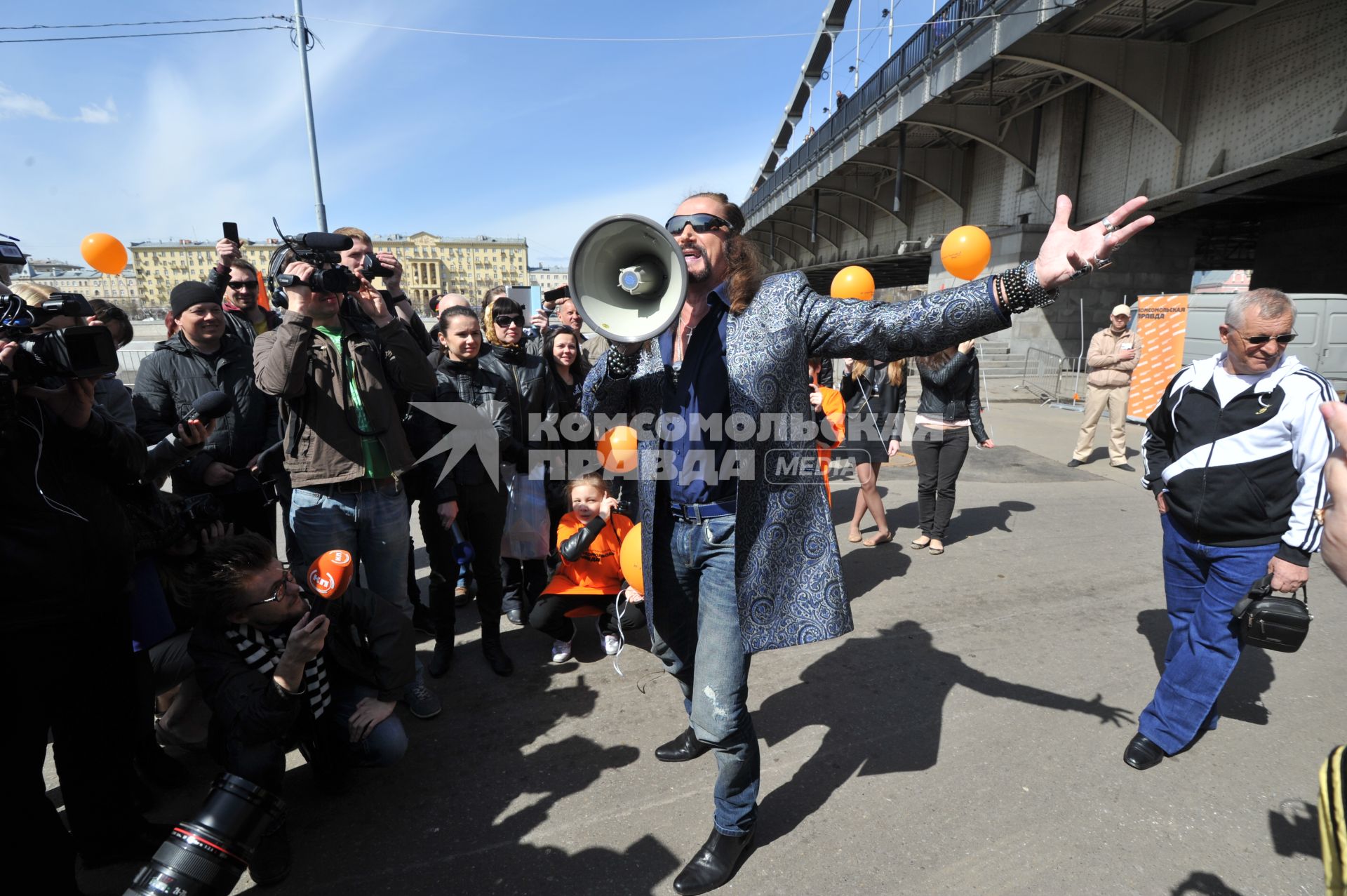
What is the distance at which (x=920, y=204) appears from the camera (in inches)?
893

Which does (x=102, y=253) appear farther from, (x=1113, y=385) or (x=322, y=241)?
(x=1113, y=385)

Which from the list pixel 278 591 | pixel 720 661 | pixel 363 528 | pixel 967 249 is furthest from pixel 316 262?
pixel 967 249

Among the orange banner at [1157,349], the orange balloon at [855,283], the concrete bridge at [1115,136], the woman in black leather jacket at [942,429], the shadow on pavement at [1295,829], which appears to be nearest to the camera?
the shadow on pavement at [1295,829]

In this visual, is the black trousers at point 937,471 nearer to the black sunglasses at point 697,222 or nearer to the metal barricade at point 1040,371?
the black sunglasses at point 697,222

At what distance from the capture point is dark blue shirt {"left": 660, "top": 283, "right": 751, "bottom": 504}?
1.98 meters

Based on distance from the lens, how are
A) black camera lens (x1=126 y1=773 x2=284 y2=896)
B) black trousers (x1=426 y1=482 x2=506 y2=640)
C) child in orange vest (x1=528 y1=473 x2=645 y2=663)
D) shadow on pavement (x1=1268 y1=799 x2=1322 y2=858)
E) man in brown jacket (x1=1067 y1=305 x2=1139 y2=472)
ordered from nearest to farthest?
black camera lens (x1=126 y1=773 x2=284 y2=896), shadow on pavement (x1=1268 y1=799 x2=1322 y2=858), black trousers (x1=426 y1=482 x2=506 y2=640), child in orange vest (x1=528 y1=473 x2=645 y2=663), man in brown jacket (x1=1067 y1=305 x2=1139 y2=472)

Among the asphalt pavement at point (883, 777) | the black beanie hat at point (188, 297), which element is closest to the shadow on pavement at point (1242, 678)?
the asphalt pavement at point (883, 777)

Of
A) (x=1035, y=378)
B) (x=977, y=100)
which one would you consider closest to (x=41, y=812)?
(x=1035, y=378)

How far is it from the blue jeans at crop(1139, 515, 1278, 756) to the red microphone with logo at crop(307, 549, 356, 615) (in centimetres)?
312

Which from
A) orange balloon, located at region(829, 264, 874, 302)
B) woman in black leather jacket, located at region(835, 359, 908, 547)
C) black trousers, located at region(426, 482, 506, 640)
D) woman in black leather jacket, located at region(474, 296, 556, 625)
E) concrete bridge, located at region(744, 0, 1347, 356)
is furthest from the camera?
concrete bridge, located at region(744, 0, 1347, 356)

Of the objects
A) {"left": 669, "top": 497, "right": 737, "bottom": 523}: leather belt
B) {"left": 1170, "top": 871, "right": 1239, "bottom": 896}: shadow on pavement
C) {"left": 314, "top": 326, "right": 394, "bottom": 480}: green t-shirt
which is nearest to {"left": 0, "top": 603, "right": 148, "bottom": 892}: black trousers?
{"left": 314, "top": 326, "right": 394, "bottom": 480}: green t-shirt

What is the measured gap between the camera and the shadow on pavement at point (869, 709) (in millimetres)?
2506

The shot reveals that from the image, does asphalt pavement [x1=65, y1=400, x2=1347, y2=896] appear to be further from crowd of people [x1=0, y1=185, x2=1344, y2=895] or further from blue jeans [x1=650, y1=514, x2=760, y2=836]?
blue jeans [x1=650, y1=514, x2=760, y2=836]

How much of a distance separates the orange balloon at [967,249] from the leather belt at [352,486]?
3084mm
